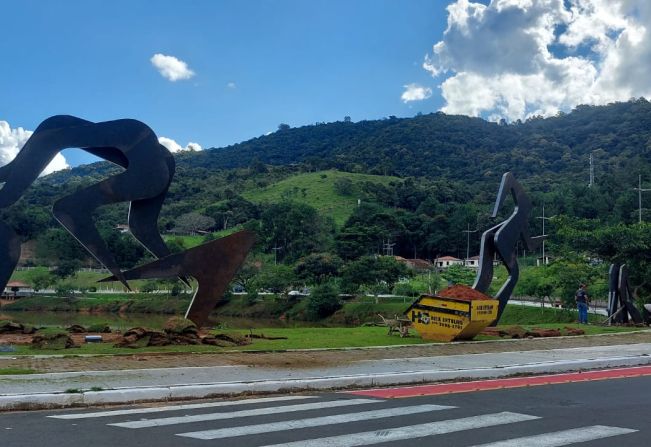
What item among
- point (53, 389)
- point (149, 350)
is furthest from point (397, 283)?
point (53, 389)

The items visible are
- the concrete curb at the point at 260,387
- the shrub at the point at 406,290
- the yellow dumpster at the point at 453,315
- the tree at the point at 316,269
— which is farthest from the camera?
the tree at the point at 316,269

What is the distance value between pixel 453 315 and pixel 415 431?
10694 mm

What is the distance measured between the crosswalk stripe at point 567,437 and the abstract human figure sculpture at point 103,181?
12692 mm

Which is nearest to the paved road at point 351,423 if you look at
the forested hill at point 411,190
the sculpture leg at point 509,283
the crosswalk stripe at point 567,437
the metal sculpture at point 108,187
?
the crosswalk stripe at point 567,437

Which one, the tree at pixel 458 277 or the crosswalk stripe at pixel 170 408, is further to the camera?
the tree at pixel 458 277

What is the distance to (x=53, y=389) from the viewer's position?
370 inches

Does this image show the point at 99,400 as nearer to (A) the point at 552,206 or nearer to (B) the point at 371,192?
(A) the point at 552,206

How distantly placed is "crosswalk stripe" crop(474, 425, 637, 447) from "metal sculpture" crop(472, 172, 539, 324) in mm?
14961

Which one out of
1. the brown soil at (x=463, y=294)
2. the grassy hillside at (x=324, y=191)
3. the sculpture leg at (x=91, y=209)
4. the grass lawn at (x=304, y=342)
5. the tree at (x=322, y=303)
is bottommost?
the tree at (x=322, y=303)

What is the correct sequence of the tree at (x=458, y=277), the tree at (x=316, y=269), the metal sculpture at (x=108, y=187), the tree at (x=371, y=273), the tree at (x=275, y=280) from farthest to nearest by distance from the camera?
1. the tree at (x=316, y=269)
2. the tree at (x=275, y=280)
3. the tree at (x=371, y=273)
4. the tree at (x=458, y=277)
5. the metal sculpture at (x=108, y=187)

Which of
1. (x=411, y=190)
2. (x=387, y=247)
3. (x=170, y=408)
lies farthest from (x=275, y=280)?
(x=170, y=408)

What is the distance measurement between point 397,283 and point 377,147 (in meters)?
113

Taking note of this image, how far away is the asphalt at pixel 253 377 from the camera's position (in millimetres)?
9197

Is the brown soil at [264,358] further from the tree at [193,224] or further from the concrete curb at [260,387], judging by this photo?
the tree at [193,224]
